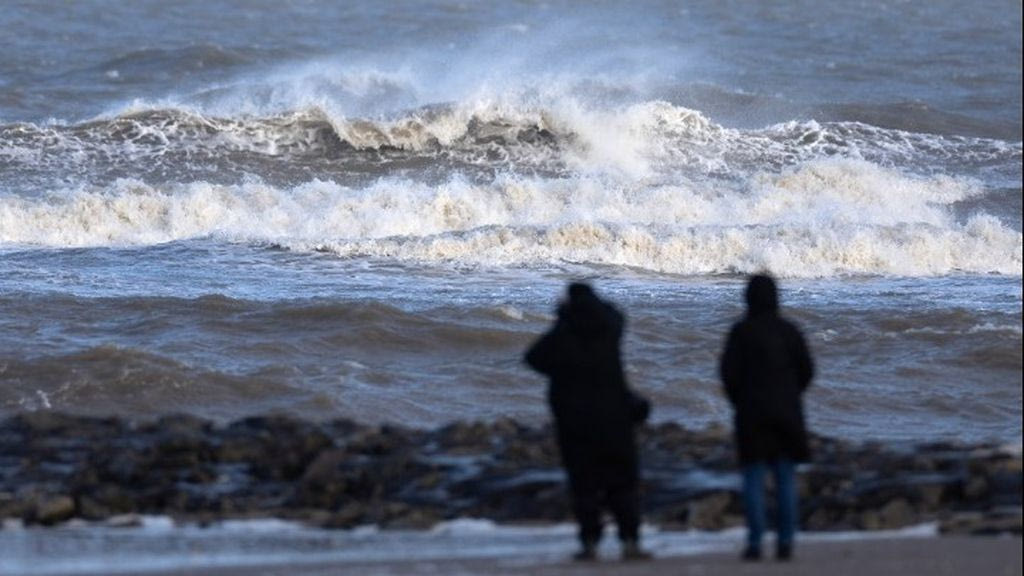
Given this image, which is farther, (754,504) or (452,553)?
(452,553)

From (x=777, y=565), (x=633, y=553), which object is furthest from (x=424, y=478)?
(x=777, y=565)

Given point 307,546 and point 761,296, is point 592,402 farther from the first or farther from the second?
point 307,546

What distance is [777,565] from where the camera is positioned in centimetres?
870

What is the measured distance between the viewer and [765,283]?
8.78 meters

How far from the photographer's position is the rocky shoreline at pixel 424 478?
10.3 m

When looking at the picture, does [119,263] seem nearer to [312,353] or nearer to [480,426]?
[312,353]

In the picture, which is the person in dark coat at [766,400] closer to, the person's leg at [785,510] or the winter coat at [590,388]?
the person's leg at [785,510]

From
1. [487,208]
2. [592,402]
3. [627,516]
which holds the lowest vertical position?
[627,516]

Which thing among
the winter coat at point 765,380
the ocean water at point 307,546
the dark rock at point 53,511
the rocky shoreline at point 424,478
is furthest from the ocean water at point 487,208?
the winter coat at point 765,380

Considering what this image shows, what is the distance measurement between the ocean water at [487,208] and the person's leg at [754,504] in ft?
17.6

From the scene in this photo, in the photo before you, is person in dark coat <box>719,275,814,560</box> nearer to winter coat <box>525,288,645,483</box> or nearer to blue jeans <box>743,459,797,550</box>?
blue jeans <box>743,459,797,550</box>

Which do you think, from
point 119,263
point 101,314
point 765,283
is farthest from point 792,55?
point 765,283

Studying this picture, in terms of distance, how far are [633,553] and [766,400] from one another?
883 millimetres

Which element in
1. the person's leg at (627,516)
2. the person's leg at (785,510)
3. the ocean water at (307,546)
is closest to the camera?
the person's leg at (785,510)
